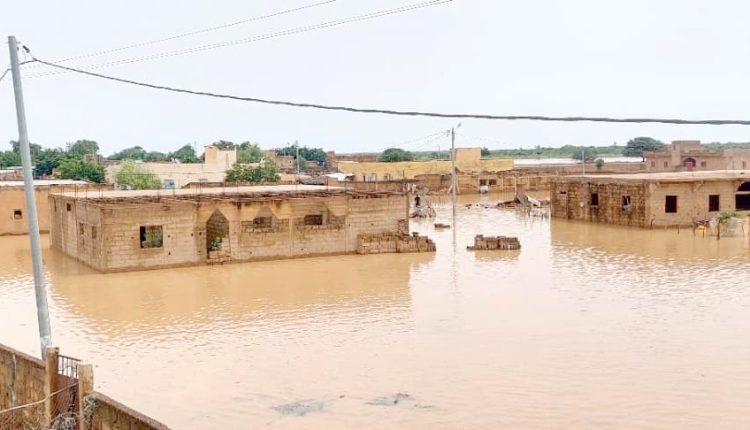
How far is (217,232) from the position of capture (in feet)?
93.7

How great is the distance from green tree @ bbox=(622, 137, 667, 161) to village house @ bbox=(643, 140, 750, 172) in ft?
205

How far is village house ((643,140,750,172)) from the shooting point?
56634 millimetres

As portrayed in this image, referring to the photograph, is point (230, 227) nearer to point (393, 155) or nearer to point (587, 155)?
point (393, 155)

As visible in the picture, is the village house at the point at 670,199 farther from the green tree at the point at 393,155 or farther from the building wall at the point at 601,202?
the green tree at the point at 393,155

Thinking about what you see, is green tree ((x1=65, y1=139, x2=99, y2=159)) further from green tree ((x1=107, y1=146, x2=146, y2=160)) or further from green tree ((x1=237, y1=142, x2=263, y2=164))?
green tree ((x1=237, y1=142, x2=263, y2=164))

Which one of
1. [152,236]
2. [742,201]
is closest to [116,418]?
[152,236]

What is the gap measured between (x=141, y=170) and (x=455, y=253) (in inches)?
1165

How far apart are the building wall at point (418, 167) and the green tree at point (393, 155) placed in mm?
18517

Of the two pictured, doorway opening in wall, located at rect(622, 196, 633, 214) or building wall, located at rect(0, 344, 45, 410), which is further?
doorway opening in wall, located at rect(622, 196, 633, 214)

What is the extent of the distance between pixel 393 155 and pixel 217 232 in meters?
70.0

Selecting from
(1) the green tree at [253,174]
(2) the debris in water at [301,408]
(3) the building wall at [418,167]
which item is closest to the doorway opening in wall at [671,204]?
(1) the green tree at [253,174]

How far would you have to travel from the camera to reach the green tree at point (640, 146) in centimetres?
12544

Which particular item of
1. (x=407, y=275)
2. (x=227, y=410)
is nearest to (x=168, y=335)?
(x=227, y=410)

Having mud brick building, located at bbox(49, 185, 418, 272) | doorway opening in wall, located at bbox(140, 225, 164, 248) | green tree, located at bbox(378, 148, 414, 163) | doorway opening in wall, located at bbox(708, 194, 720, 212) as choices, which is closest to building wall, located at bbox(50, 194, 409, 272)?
mud brick building, located at bbox(49, 185, 418, 272)
